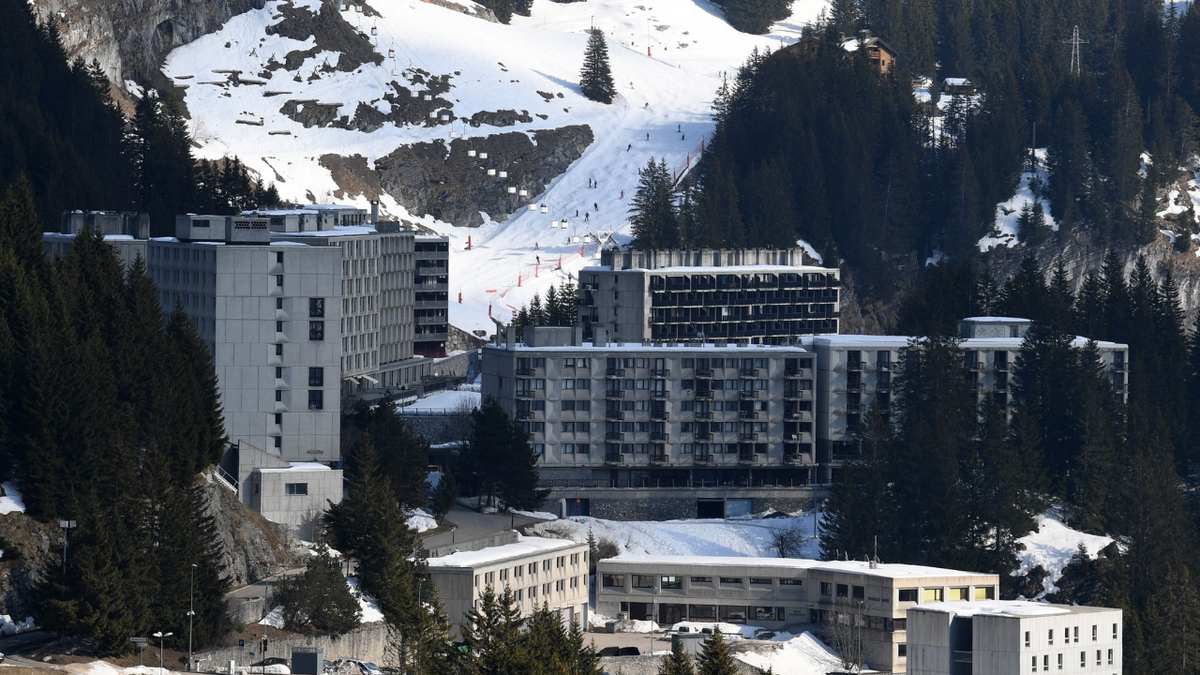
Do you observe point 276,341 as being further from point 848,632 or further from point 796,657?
point 848,632

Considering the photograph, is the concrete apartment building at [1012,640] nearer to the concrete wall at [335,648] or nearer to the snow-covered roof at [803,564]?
the snow-covered roof at [803,564]

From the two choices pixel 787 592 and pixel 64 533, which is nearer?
pixel 64 533

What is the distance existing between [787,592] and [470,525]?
19072 millimetres

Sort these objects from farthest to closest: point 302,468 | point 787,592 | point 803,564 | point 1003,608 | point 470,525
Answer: point 470,525 < point 803,564 < point 787,592 < point 302,468 < point 1003,608

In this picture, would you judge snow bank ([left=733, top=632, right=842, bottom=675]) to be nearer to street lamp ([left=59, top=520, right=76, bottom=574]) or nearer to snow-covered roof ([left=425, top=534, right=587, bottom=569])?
snow-covered roof ([left=425, top=534, right=587, bottom=569])

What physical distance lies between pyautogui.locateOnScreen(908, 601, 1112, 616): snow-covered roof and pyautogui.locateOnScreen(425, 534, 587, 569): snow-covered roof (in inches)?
785

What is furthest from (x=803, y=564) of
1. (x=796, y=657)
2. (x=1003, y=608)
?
(x=1003, y=608)

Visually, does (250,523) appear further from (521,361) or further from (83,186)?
(83,186)

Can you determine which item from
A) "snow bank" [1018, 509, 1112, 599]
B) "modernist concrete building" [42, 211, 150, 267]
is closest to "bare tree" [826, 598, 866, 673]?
"snow bank" [1018, 509, 1112, 599]

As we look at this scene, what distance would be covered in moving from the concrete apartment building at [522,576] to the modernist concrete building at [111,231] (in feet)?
112

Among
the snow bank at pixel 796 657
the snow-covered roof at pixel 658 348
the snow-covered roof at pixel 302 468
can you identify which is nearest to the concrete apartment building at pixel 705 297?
the snow-covered roof at pixel 658 348

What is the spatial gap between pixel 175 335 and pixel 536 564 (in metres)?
22.3

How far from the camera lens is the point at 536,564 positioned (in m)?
115

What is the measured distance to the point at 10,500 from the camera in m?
92.3
